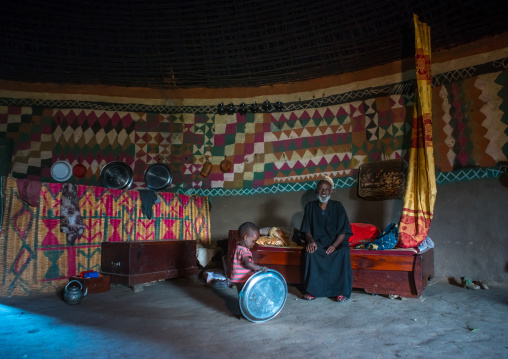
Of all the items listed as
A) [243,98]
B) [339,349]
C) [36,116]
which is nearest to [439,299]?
[339,349]

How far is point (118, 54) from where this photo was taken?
649 cm

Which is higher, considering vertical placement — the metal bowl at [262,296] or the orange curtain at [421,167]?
the orange curtain at [421,167]

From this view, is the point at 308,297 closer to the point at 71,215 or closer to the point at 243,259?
the point at 243,259

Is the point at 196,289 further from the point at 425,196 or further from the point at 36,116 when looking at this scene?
the point at 36,116

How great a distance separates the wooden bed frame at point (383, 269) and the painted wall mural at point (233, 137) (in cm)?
184

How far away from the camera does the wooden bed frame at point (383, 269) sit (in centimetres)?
371

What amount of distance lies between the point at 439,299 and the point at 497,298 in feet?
2.11

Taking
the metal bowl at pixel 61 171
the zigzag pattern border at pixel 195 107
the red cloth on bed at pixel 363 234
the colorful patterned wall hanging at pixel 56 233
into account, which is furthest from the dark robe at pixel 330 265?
the metal bowl at pixel 61 171

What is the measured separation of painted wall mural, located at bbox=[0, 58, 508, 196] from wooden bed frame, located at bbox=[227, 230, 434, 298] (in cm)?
184

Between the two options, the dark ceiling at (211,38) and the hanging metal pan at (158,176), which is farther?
the hanging metal pan at (158,176)

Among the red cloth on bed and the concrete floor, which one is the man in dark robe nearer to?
the concrete floor

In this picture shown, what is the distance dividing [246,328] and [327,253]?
1.57 meters

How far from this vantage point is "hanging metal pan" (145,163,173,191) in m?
6.38

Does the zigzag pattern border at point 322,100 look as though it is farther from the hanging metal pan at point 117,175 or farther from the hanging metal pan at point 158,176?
the hanging metal pan at point 117,175
